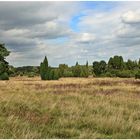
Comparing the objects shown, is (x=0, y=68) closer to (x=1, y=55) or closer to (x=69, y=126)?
(x=1, y=55)

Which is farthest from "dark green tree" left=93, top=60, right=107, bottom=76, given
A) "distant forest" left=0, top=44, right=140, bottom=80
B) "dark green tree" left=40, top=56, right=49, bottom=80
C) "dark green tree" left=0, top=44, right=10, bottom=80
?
"dark green tree" left=0, top=44, right=10, bottom=80

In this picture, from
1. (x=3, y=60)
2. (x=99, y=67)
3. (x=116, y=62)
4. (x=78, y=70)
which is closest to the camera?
(x=3, y=60)

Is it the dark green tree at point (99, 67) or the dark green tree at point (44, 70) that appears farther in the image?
the dark green tree at point (99, 67)

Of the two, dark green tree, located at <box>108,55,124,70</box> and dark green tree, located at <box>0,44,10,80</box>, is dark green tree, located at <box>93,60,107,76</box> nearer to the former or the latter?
dark green tree, located at <box>108,55,124,70</box>

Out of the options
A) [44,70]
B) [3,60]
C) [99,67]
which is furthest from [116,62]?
[3,60]

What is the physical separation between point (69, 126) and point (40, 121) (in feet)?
2.94

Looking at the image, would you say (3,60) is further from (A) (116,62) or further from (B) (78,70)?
(A) (116,62)

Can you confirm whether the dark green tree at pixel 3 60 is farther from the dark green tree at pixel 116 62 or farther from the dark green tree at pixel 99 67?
the dark green tree at pixel 116 62

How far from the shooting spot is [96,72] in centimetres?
10556

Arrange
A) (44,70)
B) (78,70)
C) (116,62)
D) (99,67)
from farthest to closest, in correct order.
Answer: (116,62)
(99,67)
(78,70)
(44,70)

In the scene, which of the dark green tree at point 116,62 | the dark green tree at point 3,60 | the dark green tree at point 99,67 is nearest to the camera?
the dark green tree at point 3,60

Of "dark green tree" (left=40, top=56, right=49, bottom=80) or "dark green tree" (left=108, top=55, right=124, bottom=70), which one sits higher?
"dark green tree" (left=108, top=55, right=124, bottom=70)

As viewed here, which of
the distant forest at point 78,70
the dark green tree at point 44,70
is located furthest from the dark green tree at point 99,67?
the dark green tree at point 44,70

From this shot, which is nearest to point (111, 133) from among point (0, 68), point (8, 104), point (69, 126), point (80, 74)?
point (69, 126)
